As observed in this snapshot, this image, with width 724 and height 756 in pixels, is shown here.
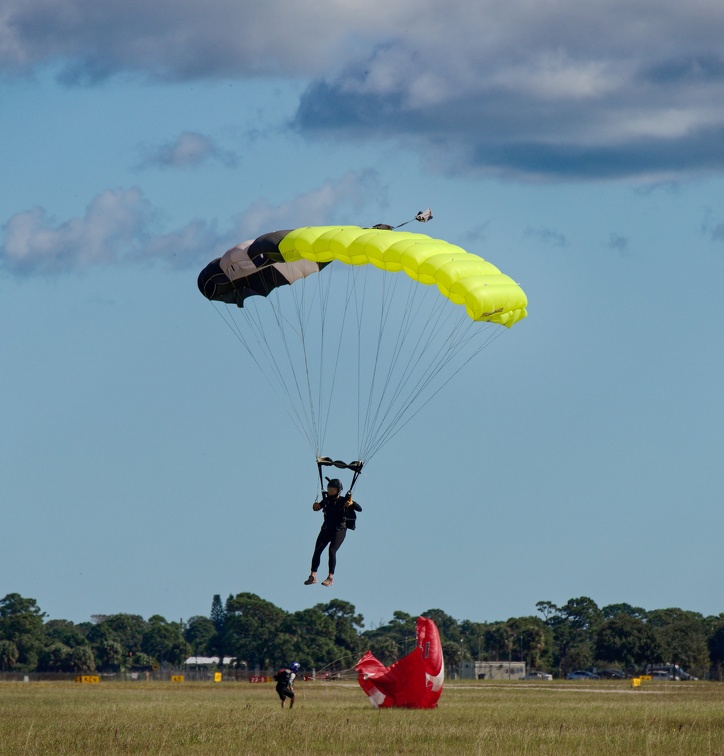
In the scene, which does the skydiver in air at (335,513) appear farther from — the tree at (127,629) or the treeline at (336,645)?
the tree at (127,629)

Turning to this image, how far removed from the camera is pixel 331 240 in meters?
23.8

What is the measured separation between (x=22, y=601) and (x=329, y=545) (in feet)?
397

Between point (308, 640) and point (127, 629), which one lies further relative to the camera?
point (127, 629)

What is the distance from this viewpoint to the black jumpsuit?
22.3m

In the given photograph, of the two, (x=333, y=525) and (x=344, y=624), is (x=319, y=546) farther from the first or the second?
(x=344, y=624)

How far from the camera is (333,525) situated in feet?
73.2

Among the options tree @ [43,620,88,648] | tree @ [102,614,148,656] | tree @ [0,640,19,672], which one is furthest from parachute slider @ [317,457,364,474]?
tree @ [102,614,148,656]

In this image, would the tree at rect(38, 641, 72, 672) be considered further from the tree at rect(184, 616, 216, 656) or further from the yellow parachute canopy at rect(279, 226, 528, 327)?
the yellow parachute canopy at rect(279, 226, 528, 327)

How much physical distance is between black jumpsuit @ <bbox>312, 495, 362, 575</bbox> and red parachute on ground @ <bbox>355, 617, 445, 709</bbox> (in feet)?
20.0

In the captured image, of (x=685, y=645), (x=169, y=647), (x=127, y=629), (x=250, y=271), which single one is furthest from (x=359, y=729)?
(x=127, y=629)

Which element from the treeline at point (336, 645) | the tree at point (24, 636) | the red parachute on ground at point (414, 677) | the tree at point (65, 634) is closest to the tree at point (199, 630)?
the tree at point (65, 634)

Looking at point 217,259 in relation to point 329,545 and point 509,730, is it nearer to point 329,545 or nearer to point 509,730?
point 329,545

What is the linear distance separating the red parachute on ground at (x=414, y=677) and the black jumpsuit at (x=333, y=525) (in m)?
6.08

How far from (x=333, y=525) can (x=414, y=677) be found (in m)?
7.00
